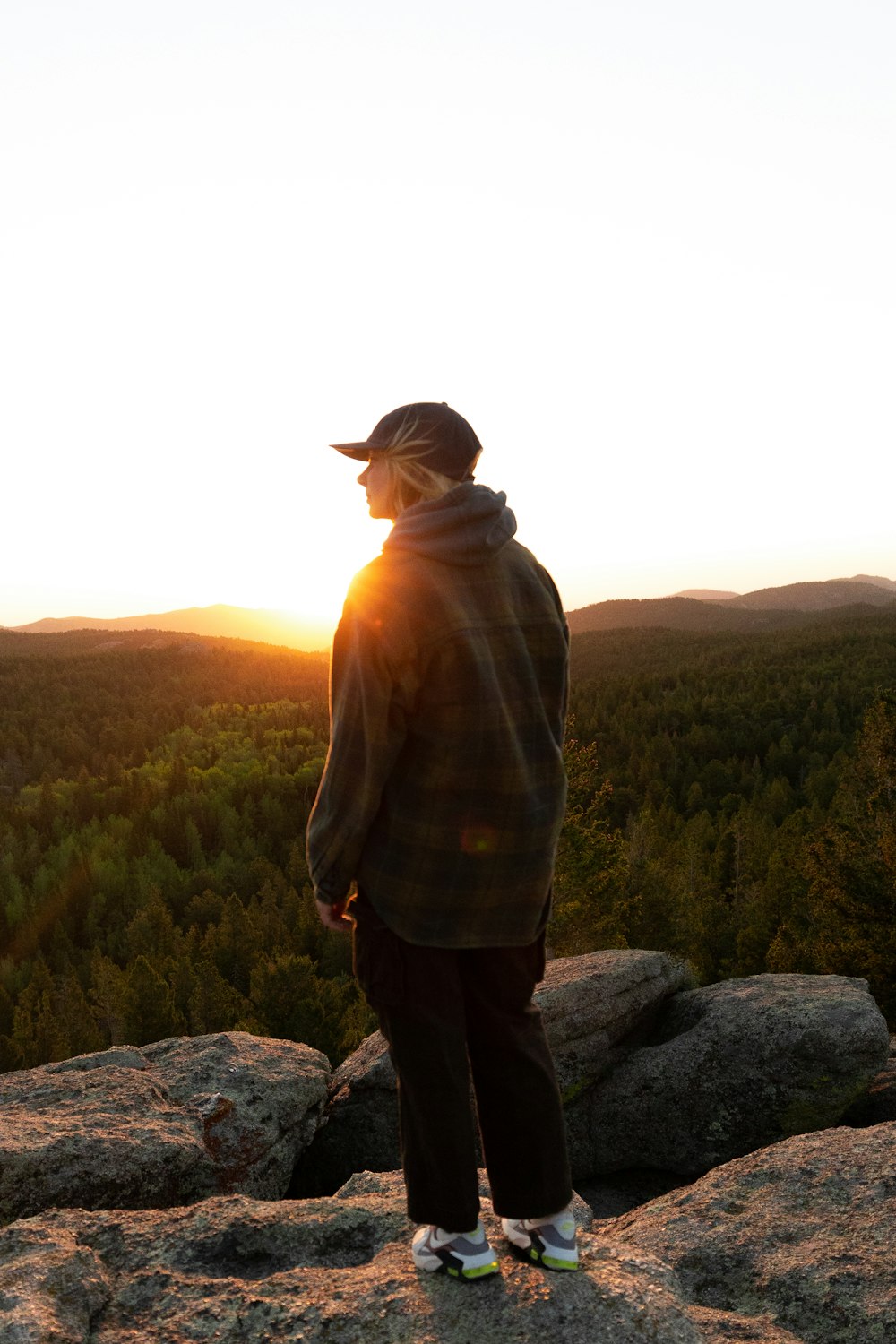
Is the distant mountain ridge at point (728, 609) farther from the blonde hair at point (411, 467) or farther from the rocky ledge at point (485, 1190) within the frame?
the blonde hair at point (411, 467)

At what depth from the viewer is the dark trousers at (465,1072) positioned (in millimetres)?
2812

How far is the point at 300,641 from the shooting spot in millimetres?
181625

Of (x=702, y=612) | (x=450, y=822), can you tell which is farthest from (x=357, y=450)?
(x=702, y=612)

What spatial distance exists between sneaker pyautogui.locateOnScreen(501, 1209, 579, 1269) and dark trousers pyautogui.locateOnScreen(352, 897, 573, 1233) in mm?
79

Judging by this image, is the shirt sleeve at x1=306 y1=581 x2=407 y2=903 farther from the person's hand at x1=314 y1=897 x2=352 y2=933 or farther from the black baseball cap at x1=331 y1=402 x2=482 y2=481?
the black baseball cap at x1=331 y1=402 x2=482 y2=481

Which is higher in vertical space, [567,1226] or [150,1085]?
[567,1226]

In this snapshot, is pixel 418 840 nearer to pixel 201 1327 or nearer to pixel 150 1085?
pixel 201 1327

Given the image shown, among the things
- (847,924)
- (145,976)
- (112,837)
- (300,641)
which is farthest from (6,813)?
(300,641)

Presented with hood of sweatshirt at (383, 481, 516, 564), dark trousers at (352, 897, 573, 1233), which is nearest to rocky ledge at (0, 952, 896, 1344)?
dark trousers at (352, 897, 573, 1233)

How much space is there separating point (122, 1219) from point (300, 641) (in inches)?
7118

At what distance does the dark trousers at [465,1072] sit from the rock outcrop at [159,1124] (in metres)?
2.97

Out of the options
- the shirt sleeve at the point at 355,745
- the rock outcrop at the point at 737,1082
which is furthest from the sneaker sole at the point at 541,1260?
the rock outcrop at the point at 737,1082

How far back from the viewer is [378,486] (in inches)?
116

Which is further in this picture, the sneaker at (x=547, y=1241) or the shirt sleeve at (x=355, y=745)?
the sneaker at (x=547, y=1241)
